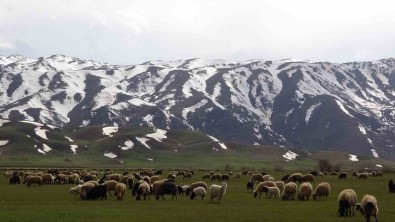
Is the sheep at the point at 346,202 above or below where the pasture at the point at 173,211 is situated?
above

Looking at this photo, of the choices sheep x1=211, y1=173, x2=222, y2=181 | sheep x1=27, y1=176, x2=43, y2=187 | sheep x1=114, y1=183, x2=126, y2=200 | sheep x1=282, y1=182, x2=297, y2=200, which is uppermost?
sheep x1=211, y1=173, x2=222, y2=181

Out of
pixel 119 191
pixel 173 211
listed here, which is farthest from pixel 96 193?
pixel 173 211

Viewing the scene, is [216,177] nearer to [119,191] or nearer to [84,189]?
[119,191]

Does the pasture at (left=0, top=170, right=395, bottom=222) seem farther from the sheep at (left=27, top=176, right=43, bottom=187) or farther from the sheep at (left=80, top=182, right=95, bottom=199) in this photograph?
the sheep at (left=27, top=176, right=43, bottom=187)

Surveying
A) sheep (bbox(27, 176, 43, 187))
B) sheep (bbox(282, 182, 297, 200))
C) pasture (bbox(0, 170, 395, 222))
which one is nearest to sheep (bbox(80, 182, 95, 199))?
pasture (bbox(0, 170, 395, 222))

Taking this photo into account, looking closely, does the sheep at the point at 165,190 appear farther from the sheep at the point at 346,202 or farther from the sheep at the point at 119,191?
the sheep at the point at 346,202

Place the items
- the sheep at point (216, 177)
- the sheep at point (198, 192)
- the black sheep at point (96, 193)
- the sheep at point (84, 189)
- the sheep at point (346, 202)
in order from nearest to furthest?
the sheep at point (346, 202) < the black sheep at point (96, 193) < the sheep at point (84, 189) < the sheep at point (198, 192) < the sheep at point (216, 177)

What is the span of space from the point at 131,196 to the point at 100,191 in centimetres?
415

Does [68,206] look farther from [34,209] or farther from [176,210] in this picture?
[176,210]

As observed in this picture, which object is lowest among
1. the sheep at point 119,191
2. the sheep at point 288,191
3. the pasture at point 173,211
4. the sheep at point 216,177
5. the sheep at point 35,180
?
the pasture at point 173,211

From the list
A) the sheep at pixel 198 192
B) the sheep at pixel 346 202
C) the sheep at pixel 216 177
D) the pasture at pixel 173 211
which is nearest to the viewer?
the pasture at pixel 173 211

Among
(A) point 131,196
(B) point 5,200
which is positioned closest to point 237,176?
(A) point 131,196

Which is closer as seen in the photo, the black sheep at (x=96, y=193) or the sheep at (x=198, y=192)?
the black sheep at (x=96, y=193)

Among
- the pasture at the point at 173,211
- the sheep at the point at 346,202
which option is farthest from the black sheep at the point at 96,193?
the sheep at the point at 346,202
